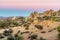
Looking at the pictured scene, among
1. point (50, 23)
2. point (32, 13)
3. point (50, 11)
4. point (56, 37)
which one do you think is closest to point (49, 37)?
point (56, 37)

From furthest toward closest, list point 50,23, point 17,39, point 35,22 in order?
point 35,22
point 50,23
point 17,39

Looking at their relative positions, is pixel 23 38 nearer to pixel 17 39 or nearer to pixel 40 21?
pixel 17 39

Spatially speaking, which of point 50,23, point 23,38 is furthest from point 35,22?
point 23,38

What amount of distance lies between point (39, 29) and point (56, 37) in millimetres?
8588

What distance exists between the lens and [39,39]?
28.3m

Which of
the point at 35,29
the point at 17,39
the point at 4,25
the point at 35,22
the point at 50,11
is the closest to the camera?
the point at 17,39

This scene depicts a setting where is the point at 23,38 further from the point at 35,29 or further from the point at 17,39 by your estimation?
the point at 35,29

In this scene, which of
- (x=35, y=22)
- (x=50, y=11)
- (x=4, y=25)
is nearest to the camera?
(x=35, y=22)

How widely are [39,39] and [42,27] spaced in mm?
9690

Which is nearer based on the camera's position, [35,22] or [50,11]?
[35,22]

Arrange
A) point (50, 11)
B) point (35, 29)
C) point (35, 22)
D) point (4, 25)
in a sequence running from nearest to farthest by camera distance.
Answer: point (35, 29) → point (35, 22) → point (4, 25) → point (50, 11)

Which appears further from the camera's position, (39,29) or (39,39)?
(39,29)

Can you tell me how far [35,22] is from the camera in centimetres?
4397

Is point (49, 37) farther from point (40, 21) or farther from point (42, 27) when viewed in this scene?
point (40, 21)
